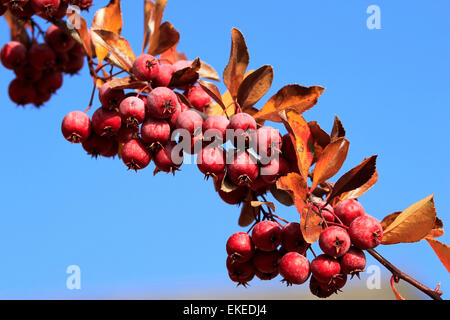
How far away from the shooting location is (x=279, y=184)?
1.53m

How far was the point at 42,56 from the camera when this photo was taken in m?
2.63

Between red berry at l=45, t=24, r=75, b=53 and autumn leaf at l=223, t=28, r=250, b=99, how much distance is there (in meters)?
1.22

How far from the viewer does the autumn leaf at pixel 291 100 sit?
1680 mm

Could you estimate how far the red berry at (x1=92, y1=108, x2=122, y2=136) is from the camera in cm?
180

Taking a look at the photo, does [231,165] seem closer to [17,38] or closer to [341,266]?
[341,266]

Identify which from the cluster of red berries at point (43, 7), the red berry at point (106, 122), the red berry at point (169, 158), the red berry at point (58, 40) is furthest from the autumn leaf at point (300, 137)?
the red berry at point (58, 40)

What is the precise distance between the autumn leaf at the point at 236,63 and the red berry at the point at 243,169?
0.32 meters

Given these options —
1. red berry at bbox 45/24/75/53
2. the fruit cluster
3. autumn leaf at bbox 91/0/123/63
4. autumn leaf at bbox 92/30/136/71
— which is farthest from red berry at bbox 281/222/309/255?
red berry at bbox 45/24/75/53

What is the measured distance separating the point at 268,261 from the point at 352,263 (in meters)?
0.28

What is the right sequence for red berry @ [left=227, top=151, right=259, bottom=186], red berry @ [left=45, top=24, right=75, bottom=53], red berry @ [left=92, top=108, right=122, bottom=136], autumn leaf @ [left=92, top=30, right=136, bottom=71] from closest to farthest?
red berry @ [left=227, top=151, right=259, bottom=186], red berry @ [left=92, top=108, right=122, bottom=136], autumn leaf @ [left=92, top=30, right=136, bottom=71], red berry @ [left=45, top=24, right=75, bottom=53]

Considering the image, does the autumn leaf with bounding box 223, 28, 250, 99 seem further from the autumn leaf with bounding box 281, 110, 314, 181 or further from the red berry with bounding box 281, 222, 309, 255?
the red berry with bounding box 281, 222, 309, 255

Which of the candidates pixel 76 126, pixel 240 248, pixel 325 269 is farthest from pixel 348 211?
pixel 76 126
